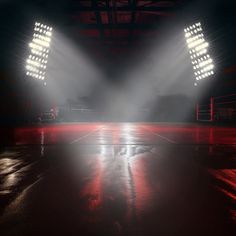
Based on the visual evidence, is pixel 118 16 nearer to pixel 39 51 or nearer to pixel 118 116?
pixel 39 51

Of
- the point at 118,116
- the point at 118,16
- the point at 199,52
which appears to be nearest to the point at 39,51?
the point at 118,16

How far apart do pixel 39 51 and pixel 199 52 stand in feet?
41.4

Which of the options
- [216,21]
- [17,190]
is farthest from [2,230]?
[216,21]

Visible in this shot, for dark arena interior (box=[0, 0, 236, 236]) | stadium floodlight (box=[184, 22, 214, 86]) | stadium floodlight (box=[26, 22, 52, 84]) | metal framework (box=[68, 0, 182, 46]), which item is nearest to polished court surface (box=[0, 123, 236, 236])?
dark arena interior (box=[0, 0, 236, 236])

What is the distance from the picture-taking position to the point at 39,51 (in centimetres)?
2283

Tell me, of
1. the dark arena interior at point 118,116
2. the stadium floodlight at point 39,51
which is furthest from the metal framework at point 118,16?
the stadium floodlight at point 39,51

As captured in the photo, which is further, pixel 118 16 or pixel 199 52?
pixel 199 52

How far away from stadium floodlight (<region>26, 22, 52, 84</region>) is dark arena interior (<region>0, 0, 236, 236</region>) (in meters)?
0.11

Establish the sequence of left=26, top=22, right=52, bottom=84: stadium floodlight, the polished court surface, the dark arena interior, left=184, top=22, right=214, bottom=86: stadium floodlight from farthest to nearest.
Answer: left=184, top=22, right=214, bottom=86: stadium floodlight < left=26, top=22, right=52, bottom=84: stadium floodlight < the dark arena interior < the polished court surface


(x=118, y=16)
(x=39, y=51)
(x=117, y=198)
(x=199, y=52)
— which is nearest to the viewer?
(x=117, y=198)

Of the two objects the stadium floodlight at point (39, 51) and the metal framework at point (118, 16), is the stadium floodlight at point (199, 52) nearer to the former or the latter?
the metal framework at point (118, 16)

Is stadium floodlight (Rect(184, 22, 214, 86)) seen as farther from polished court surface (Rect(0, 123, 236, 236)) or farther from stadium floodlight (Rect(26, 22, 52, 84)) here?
polished court surface (Rect(0, 123, 236, 236))

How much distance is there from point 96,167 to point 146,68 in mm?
26338

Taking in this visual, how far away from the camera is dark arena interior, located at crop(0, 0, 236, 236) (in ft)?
11.8
